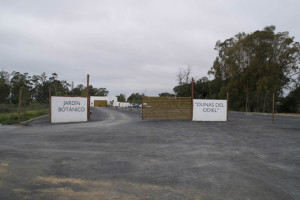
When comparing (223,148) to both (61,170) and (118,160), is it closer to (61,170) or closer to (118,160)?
(118,160)

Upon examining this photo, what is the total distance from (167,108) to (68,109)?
8.14m

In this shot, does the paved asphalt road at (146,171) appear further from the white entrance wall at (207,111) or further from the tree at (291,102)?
the tree at (291,102)

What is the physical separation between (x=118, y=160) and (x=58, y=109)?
13739 millimetres

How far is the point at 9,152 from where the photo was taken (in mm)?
7789

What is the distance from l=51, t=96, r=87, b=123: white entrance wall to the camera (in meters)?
19.2

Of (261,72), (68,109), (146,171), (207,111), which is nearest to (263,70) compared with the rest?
(261,72)

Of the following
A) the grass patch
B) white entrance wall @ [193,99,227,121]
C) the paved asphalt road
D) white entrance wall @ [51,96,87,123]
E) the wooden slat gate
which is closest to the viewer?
the paved asphalt road

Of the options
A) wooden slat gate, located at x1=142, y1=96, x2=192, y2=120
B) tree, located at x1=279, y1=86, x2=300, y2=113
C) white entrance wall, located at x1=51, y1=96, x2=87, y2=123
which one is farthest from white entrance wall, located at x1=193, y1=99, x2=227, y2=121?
tree, located at x1=279, y1=86, x2=300, y2=113

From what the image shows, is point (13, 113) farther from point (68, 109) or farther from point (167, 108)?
point (167, 108)

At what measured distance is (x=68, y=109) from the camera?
20.0 meters

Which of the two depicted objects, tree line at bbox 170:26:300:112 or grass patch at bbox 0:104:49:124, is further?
tree line at bbox 170:26:300:112

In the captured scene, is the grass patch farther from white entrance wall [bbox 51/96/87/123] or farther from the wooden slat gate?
the wooden slat gate

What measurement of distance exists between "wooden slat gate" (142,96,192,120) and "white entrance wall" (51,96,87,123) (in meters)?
5.03

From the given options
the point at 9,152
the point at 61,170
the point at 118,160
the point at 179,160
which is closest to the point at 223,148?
the point at 179,160
